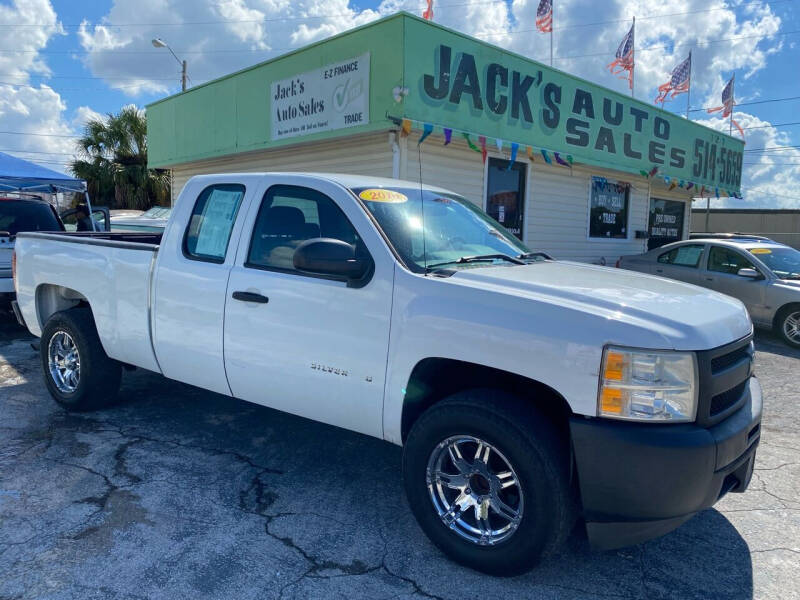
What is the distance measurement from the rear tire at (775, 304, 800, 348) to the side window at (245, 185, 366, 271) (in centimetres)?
798

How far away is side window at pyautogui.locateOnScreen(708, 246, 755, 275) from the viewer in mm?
9500

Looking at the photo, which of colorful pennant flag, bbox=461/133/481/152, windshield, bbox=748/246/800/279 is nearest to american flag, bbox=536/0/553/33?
colorful pennant flag, bbox=461/133/481/152

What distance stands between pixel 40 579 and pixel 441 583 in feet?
6.02

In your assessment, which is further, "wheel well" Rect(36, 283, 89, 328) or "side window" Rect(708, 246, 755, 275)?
"side window" Rect(708, 246, 755, 275)

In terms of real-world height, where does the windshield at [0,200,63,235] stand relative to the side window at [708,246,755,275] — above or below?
above

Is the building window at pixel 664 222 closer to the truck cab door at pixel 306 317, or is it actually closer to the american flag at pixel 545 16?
the american flag at pixel 545 16

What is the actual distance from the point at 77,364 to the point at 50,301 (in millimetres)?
889

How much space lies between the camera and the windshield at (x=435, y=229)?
3297 millimetres

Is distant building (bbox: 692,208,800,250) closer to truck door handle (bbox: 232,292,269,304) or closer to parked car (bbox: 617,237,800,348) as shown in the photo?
parked car (bbox: 617,237,800,348)

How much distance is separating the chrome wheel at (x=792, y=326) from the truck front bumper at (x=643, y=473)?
7.37 metres

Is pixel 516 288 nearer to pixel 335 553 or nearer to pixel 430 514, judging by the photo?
pixel 430 514

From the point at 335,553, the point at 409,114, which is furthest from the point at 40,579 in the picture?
the point at 409,114

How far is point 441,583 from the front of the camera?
111 inches

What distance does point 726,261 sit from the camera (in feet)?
31.9
